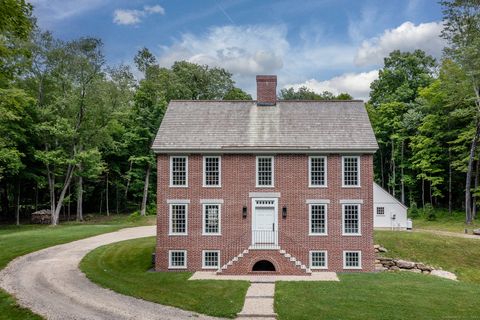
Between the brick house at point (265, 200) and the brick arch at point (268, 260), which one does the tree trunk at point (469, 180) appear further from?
the brick arch at point (268, 260)

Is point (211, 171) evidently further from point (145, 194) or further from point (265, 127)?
point (145, 194)

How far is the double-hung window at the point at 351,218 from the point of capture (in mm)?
21688

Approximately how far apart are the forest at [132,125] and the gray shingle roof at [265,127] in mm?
10848

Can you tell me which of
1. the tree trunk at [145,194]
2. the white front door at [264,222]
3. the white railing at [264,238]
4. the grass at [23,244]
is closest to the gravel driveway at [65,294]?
the grass at [23,244]

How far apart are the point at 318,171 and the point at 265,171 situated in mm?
2954

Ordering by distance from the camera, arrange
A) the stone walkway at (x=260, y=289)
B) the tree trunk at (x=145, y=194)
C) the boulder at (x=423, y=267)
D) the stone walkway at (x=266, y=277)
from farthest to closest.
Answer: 1. the tree trunk at (x=145, y=194)
2. the boulder at (x=423, y=267)
3. the stone walkway at (x=266, y=277)
4. the stone walkway at (x=260, y=289)

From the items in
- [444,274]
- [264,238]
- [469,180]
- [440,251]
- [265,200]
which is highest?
[469,180]

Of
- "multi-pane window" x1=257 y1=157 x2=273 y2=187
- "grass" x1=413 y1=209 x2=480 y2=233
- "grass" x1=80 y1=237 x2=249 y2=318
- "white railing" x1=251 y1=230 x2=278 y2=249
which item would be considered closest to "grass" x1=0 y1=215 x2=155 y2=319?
"grass" x1=80 y1=237 x2=249 y2=318

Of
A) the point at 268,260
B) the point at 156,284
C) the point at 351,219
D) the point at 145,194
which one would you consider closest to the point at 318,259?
the point at 351,219

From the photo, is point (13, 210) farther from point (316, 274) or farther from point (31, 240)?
point (316, 274)

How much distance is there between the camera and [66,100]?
3822 cm

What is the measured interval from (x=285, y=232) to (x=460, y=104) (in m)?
28.4

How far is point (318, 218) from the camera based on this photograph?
21.9m

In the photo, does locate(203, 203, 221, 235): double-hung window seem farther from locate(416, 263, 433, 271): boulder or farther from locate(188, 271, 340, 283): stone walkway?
locate(416, 263, 433, 271): boulder
